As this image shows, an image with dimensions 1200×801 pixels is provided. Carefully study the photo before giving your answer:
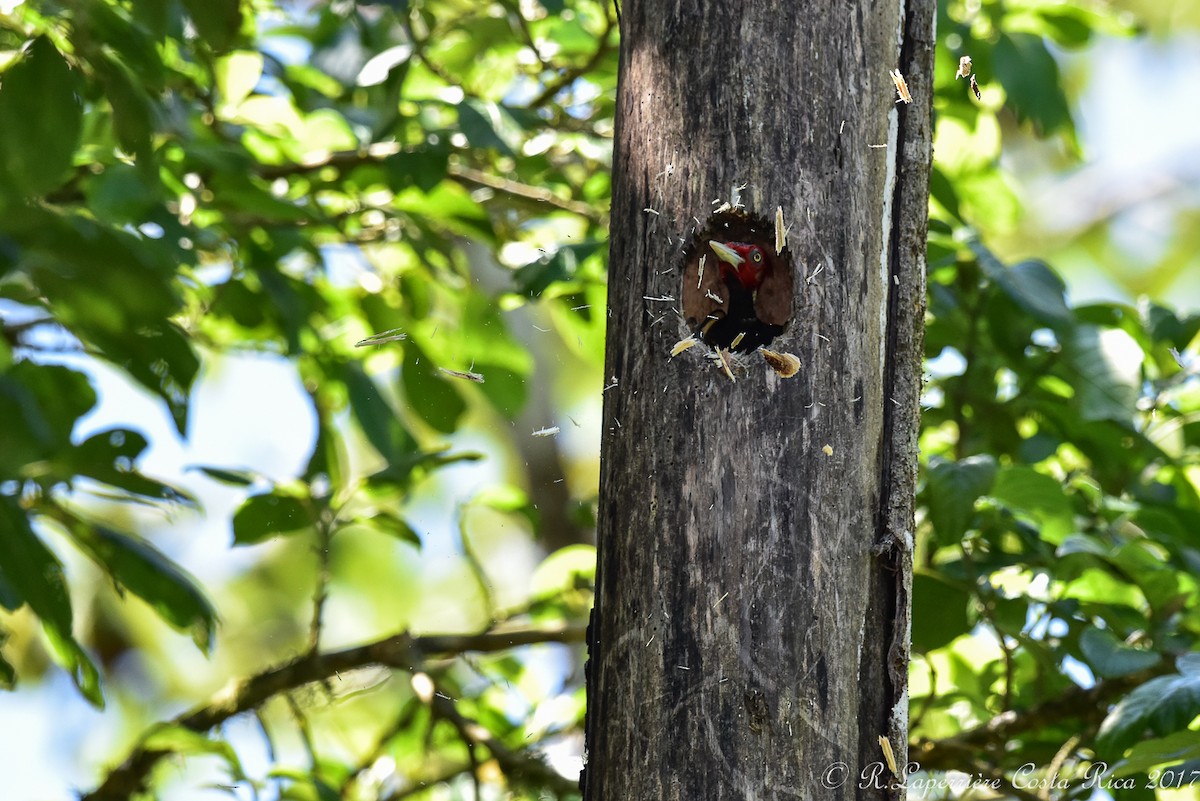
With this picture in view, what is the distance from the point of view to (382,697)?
761 centimetres

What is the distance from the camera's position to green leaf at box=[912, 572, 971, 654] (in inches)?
72.2

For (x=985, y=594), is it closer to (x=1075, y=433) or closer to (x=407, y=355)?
(x=1075, y=433)

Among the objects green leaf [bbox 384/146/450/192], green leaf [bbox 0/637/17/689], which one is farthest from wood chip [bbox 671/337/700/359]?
green leaf [bbox 0/637/17/689]

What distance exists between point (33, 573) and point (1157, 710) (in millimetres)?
1602

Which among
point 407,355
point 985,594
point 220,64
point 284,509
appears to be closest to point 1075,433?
point 985,594

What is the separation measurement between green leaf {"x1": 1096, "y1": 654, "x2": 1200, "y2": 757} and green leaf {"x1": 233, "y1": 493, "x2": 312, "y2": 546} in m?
1.48

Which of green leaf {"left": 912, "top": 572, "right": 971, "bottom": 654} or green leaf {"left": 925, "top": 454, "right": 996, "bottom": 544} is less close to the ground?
green leaf {"left": 925, "top": 454, "right": 996, "bottom": 544}

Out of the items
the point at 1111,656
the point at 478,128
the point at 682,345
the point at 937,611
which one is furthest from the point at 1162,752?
the point at 478,128

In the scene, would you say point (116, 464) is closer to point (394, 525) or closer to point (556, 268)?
point (394, 525)

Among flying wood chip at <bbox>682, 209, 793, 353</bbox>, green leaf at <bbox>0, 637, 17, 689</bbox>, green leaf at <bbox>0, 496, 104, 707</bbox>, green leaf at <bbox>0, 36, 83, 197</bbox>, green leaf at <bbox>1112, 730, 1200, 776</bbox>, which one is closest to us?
flying wood chip at <bbox>682, 209, 793, 353</bbox>

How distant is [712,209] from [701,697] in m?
0.49

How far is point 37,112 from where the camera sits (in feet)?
4.95

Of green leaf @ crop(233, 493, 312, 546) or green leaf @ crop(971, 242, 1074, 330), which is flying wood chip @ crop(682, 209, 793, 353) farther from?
green leaf @ crop(233, 493, 312, 546)

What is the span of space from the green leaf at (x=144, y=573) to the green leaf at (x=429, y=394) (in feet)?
1.76
